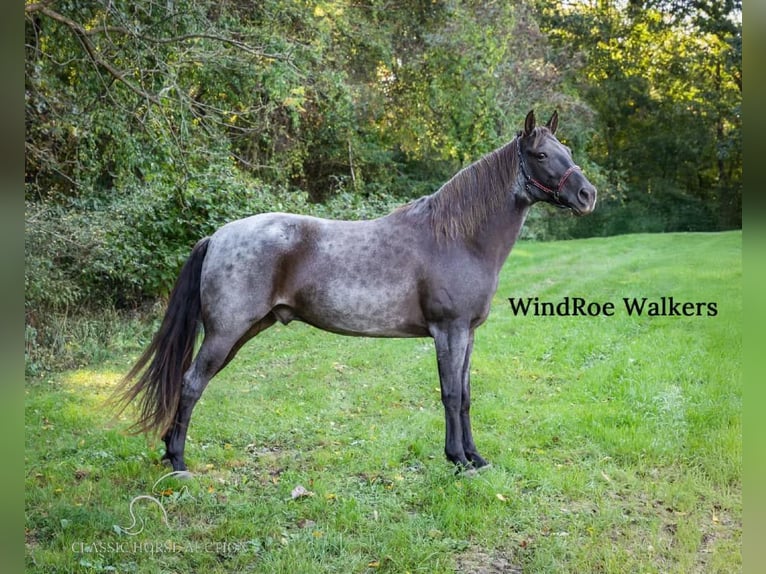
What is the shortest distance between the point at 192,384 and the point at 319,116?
115 inches

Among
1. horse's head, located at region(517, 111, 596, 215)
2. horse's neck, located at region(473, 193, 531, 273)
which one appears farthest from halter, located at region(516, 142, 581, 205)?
horse's neck, located at region(473, 193, 531, 273)

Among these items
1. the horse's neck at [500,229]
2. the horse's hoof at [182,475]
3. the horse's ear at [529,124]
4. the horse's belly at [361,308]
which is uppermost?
the horse's ear at [529,124]

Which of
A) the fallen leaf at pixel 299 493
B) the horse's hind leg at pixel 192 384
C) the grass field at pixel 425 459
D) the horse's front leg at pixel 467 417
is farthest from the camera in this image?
the horse's front leg at pixel 467 417

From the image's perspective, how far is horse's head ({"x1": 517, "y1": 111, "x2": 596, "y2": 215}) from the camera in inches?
108

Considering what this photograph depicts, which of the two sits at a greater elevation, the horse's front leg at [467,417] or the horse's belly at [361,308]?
the horse's belly at [361,308]

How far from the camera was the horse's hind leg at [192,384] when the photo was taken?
2.86 metres

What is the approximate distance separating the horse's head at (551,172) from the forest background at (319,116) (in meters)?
1.51

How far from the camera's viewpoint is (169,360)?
2.89 m

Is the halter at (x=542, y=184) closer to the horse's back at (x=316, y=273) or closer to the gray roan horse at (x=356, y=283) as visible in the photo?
the gray roan horse at (x=356, y=283)

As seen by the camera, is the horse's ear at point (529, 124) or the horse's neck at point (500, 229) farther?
the horse's neck at point (500, 229)

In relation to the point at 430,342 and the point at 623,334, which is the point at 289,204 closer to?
the point at 430,342

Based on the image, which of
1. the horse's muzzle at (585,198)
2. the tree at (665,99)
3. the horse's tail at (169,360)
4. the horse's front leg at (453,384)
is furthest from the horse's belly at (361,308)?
the tree at (665,99)

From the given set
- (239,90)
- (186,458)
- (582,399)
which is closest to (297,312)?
(186,458)
